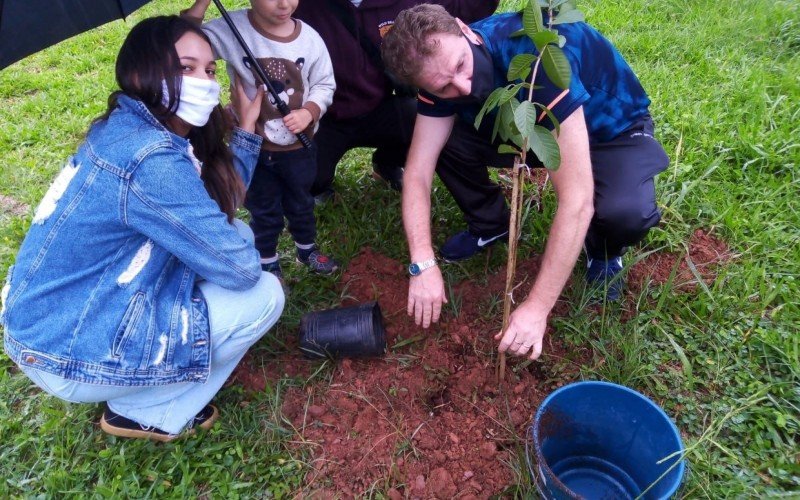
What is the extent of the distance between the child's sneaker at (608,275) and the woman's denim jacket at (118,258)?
150 cm

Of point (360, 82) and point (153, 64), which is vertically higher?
point (153, 64)

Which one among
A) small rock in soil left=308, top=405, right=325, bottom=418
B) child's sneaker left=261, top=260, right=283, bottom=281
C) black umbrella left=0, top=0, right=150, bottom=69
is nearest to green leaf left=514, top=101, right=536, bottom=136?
small rock in soil left=308, top=405, right=325, bottom=418

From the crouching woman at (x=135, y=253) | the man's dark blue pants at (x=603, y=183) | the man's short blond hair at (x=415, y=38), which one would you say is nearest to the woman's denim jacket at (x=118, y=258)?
the crouching woman at (x=135, y=253)

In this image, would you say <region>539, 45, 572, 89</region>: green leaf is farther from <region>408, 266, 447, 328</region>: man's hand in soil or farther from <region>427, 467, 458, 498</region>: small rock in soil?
<region>427, 467, 458, 498</region>: small rock in soil

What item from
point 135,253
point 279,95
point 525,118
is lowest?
point 135,253

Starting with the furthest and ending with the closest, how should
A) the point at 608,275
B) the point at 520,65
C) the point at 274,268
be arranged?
the point at 274,268
the point at 608,275
the point at 520,65

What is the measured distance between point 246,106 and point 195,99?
446mm

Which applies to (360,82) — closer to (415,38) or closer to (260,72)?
(260,72)

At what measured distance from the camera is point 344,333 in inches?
84.7

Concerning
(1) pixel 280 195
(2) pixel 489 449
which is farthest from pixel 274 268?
(2) pixel 489 449

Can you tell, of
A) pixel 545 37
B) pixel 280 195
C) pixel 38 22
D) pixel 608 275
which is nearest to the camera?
pixel 545 37

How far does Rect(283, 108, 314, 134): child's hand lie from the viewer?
215 centimetres

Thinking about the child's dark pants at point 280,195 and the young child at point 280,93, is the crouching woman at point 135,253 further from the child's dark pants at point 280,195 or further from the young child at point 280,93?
the child's dark pants at point 280,195

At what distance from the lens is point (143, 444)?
199 centimetres
